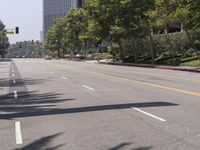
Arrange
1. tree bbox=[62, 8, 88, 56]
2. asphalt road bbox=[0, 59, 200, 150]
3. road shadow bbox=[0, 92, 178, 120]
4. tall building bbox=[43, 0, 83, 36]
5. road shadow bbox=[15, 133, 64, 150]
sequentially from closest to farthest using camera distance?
road shadow bbox=[15, 133, 64, 150] → asphalt road bbox=[0, 59, 200, 150] → road shadow bbox=[0, 92, 178, 120] → tree bbox=[62, 8, 88, 56] → tall building bbox=[43, 0, 83, 36]

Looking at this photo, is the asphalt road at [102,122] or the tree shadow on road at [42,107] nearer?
the asphalt road at [102,122]

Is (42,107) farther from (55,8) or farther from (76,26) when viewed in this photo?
(55,8)

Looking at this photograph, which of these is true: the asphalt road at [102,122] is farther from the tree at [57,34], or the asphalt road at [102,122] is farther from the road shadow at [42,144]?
the tree at [57,34]

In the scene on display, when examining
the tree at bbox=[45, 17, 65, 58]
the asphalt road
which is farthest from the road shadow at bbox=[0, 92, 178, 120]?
the tree at bbox=[45, 17, 65, 58]

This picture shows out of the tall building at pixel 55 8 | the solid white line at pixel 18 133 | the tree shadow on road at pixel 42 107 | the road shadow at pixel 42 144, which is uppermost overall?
the tall building at pixel 55 8

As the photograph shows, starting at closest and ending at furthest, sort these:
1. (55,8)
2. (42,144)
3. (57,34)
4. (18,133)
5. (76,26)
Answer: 1. (42,144)
2. (18,133)
3. (76,26)
4. (57,34)
5. (55,8)


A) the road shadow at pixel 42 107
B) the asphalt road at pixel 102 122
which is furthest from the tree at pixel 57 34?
the asphalt road at pixel 102 122

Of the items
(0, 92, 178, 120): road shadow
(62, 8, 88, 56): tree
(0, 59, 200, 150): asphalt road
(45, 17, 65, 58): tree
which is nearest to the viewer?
(0, 59, 200, 150): asphalt road

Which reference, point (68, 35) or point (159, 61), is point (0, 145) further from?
point (68, 35)

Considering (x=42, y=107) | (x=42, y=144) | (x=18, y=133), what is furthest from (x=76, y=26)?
(x=42, y=144)

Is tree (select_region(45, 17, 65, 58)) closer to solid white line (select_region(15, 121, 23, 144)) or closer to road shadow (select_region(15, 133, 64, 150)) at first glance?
solid white line (select_region(15, 121, 23, 144))

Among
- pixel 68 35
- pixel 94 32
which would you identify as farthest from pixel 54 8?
pixel 94 32

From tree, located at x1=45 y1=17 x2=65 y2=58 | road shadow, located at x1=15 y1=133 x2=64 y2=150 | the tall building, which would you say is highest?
the tall building

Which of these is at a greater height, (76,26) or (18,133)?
(76,26)
